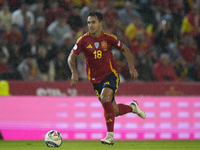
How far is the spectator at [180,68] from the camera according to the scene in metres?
11.0

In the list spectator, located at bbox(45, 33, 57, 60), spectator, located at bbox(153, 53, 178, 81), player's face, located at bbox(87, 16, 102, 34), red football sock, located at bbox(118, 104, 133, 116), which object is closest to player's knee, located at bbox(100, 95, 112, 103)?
red football sock, located at bbox(118, 104, 133, 116)

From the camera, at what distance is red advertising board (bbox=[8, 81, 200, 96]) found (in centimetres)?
873

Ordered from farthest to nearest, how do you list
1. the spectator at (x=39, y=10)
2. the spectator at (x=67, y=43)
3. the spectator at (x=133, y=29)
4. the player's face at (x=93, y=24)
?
the spectator at (x=133, y=29) → the spectator at (x=39, y=10) → the spectator at (x=67, y=43) → the player's face at (x=93, y=24)

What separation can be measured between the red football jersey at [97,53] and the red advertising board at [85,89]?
249 centimetres

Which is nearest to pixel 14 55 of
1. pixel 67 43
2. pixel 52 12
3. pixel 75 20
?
pixel 67 43

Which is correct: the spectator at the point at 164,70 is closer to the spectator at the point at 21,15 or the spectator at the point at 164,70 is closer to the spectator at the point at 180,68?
the spectator at the point at 180,68

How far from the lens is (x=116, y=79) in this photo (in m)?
6.38

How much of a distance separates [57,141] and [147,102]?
10.1 feet

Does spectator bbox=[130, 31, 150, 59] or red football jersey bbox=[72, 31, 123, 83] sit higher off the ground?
spectator bbox=[130, 31, 150, 59]

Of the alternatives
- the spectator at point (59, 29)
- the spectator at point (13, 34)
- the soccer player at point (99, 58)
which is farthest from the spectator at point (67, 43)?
the soccer player at point (99, 58)

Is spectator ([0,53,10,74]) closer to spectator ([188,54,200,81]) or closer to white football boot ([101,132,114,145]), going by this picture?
white football boot ([101,132,114,145])

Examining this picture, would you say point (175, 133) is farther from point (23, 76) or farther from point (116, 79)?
point (23, 76)

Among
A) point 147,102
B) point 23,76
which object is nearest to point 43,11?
point 23,76

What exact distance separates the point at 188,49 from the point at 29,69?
5040 millimetres
